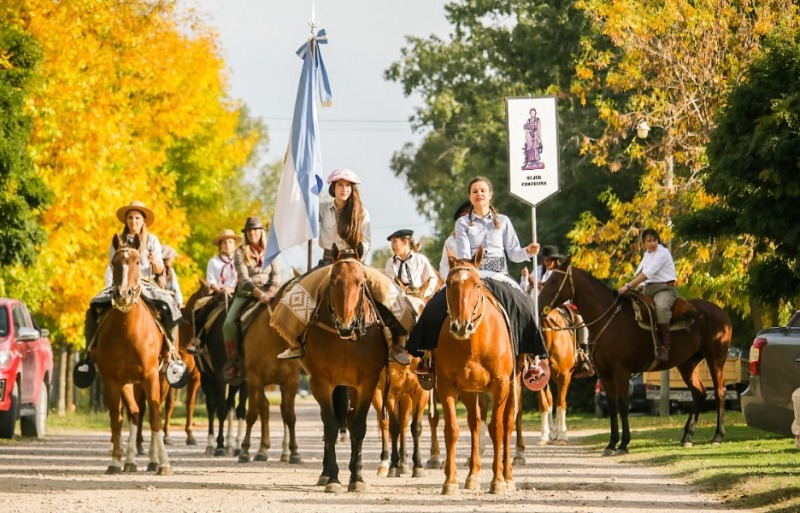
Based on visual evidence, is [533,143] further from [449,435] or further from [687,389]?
[687,389]

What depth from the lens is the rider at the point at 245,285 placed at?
2003 centimetres

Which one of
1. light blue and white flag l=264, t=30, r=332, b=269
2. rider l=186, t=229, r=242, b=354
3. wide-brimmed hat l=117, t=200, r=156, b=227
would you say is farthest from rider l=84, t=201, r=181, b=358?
rider l=186, t=229, r=242, b=354

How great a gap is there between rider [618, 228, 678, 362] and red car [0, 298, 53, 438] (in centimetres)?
894

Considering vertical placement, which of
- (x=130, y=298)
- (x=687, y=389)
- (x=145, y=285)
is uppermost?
(x=145, y=285)

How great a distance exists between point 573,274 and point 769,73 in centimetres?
388

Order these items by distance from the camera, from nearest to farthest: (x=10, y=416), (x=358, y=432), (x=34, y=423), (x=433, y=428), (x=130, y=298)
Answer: (x=358, y=432) → (x=130, y=298) → (x=433, y=428) → (x=10, y=416) → (x=34, y=423)

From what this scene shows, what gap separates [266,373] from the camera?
64.2ft

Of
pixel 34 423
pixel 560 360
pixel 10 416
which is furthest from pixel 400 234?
pixel 34 423

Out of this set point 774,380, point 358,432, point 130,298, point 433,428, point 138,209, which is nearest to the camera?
point 358,432

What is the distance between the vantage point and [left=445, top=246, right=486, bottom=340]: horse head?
1385 centimetres

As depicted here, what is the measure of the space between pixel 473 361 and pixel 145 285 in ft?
16.0

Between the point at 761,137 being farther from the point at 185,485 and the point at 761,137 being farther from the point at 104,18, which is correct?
the point at 104,18

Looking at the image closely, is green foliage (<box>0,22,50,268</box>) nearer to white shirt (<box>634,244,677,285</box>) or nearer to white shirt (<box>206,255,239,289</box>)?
white shirt (<box>206,255,239,289</box>)

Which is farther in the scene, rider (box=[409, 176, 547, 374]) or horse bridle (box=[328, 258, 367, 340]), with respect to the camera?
rider (box=[409, 176, 547, 374])
